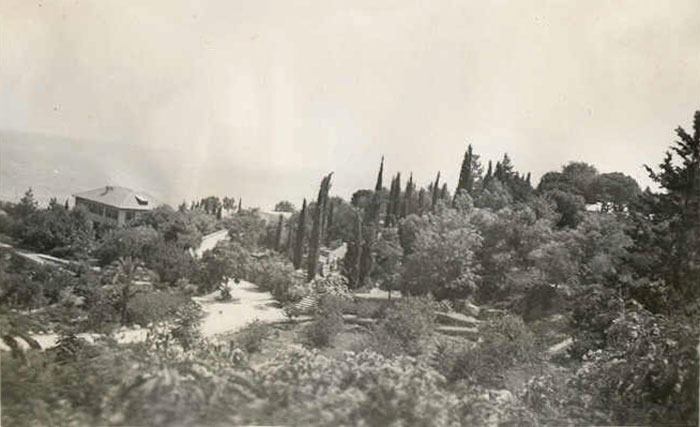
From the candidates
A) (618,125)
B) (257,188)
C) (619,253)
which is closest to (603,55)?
(618,125)

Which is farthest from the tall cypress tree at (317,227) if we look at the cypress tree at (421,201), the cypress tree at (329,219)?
the cypress tree at (421,201)

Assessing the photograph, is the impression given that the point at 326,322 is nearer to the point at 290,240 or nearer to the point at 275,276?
the point at 275,276

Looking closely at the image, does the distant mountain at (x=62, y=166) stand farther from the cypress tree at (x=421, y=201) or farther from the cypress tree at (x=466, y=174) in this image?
the cypress tree at (x=466, y=174)

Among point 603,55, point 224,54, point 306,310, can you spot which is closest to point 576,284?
point 603,55

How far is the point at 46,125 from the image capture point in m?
5.32

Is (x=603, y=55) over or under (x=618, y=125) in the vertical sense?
over

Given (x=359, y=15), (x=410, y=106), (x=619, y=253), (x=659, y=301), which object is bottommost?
(x=659, y=301)

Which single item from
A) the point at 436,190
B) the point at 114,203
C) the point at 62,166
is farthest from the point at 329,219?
the point at 62,166

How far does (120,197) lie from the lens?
5305mm

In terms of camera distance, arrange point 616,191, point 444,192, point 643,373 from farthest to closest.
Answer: point 616,191 → point 444,192 → point 643,373

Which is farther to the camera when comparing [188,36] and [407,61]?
[407,61]

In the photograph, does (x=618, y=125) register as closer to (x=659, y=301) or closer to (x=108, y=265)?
(x=659, y=301)

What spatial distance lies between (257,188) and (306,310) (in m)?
1.23

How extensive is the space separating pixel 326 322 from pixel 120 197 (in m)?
2.15
